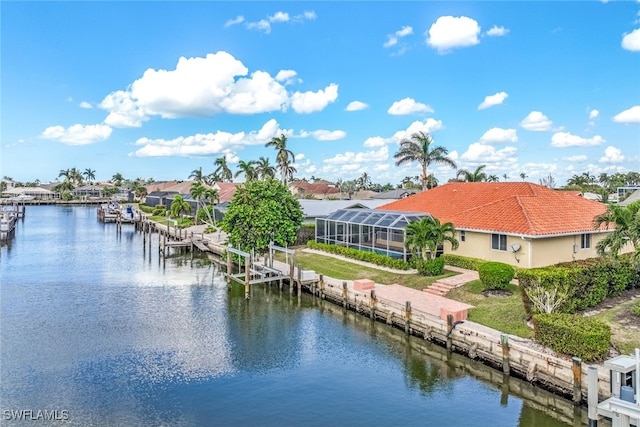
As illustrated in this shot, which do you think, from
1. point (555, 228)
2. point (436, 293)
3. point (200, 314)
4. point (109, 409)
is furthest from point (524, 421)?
point (200, 314)

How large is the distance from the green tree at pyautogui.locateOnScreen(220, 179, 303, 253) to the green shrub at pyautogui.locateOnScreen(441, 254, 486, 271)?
1245cm

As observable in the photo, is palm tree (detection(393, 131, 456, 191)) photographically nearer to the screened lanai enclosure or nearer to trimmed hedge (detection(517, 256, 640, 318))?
the screened lanai enclosure

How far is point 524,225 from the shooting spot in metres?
28.5

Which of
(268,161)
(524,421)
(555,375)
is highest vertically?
(268,161)

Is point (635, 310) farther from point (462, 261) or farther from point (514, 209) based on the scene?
point (462, 261)

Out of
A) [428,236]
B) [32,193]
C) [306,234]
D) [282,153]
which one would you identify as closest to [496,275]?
[428,236]

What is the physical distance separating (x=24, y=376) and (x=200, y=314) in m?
10.2

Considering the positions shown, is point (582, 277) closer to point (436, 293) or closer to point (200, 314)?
point (436, 293)

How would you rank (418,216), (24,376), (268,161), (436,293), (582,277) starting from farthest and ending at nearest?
1. (268,161)
2. (418,216)
3. (436,293)
4. (582,277)
5. (24,376)

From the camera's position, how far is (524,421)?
50.4ft

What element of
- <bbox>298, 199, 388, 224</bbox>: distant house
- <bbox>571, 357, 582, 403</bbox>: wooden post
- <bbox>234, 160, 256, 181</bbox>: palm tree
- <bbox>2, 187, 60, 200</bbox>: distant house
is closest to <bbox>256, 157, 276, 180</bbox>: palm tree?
<bbox>234, 160, 256, 181</bbox>: palm tree

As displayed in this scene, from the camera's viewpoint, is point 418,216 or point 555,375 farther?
point 418,216

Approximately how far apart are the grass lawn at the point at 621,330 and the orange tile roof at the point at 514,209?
6.68m

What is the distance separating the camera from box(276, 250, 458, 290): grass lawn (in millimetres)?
29725
